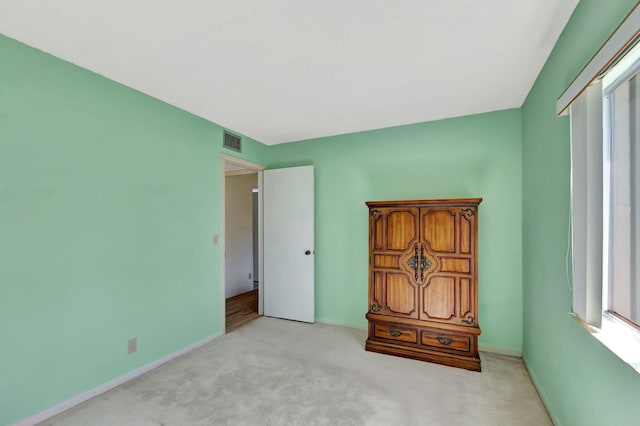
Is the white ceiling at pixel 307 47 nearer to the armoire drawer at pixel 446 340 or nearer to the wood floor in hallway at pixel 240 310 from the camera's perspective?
the armoire drawer at pixel 446 340

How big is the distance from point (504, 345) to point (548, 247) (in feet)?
4.80

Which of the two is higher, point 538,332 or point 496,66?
point 496,66

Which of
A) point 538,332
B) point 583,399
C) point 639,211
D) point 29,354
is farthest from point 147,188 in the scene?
point 538,332

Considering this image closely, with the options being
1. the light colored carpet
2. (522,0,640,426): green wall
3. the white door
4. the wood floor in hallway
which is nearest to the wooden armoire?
the light colored carpet

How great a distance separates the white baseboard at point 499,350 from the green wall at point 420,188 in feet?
0.10

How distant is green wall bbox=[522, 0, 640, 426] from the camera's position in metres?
1.25

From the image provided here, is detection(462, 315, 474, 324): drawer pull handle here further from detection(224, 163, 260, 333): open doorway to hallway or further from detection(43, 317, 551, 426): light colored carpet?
detection(224, 163, 260, 333): open doorway to hallway

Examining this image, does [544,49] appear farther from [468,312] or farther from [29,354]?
[29,354]

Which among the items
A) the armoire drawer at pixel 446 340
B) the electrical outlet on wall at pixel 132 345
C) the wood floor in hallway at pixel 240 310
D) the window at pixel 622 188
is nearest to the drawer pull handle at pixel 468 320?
the armoire drawer at pixel 446 340

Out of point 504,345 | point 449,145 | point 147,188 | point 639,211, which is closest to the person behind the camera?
point 639,211

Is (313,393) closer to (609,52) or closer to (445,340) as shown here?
(445,340)

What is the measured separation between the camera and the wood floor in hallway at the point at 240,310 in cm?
388

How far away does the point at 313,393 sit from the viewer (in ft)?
7.41

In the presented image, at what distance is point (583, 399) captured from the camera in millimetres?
1496
